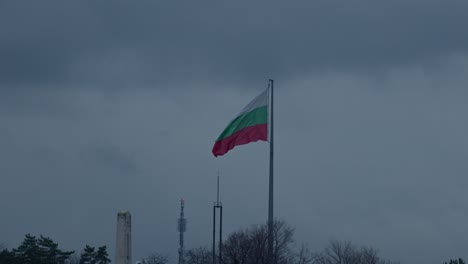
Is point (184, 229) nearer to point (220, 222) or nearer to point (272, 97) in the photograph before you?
point (220, 222)

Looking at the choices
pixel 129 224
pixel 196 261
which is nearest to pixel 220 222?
pixel 196 261

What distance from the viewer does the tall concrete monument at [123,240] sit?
63.8 feet

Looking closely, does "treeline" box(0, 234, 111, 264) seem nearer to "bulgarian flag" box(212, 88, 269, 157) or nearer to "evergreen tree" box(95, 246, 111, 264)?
"evergreen tree" box(95, 246, 111, 264)

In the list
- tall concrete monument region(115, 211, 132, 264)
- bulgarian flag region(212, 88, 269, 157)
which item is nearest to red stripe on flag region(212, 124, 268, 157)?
bulgarian flag region(212, 88, 269, 157)

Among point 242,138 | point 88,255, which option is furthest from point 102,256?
point 242,138

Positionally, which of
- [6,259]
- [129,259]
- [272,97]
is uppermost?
[272,97]

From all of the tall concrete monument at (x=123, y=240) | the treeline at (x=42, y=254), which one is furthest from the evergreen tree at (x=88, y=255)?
the tall concrete monument at (x=123, y=240)

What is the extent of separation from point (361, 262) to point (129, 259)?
7511 cm

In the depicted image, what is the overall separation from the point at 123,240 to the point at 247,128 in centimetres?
1140

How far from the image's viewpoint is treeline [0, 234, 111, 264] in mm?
49250

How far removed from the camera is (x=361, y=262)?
9269 cm

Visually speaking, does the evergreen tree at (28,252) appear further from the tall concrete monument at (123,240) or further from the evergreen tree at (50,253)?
the tall concrete monument at (123,240)

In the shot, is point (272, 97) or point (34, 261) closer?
point (272, 97)

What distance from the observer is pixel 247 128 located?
30.3 metres
